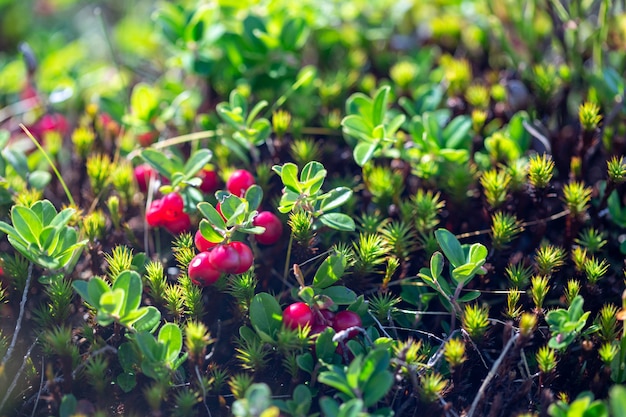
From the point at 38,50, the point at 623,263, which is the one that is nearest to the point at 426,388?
the point at 623,263

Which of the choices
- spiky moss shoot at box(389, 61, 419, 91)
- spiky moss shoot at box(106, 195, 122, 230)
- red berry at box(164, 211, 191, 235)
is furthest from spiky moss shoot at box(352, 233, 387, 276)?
spiky moss shoot at box(389, 61, 419, 91)

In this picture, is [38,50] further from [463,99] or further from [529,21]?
[529,21]

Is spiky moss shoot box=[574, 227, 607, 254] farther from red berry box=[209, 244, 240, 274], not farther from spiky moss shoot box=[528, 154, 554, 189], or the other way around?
red berry box=[209, 244, 240, 274]

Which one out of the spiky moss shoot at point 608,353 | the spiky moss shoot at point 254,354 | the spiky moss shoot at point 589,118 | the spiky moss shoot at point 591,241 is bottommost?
the spiky moss shoot at point 608,353

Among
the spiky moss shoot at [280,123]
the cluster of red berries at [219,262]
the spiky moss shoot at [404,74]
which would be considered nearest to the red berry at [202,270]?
the cluster of red berries at [219,262]

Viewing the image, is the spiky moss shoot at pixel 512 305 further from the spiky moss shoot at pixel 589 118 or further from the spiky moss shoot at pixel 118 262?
the spiky moss shoot at pixel 118 262

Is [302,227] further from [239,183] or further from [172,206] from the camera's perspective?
[172,206]
